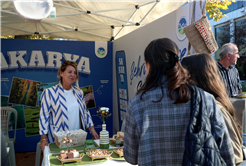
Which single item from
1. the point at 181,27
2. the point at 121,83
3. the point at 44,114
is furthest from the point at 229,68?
the point at 44,114

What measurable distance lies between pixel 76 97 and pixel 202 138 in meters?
2.02

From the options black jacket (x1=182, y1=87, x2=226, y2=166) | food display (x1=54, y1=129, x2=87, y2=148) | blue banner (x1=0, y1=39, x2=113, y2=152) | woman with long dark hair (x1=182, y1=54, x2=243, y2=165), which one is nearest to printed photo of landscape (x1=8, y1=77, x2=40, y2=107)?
blue banner (x1=0, y1=39, x2=113, y2=152)

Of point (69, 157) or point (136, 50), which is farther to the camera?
point (136, 50)

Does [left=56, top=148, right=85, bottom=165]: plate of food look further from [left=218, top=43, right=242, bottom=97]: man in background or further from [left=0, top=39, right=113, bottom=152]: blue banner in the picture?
[left=0, top=39, right=113, bottom=152]: blue banner

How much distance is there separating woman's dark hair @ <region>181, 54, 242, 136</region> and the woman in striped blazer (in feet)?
5.64

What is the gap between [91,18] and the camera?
A: 4.79 meters

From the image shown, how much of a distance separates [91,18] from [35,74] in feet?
6.46

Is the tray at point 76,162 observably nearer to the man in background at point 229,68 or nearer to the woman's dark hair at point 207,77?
the woman's dark hair at point 207,77

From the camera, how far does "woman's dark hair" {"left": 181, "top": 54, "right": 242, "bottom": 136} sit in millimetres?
1311

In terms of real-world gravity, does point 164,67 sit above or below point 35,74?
below

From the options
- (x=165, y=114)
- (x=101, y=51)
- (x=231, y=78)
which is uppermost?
(x=101, y=51)

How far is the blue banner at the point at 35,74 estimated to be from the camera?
523 centimetres

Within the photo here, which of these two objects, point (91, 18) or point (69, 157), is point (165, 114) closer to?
point (69, 157)

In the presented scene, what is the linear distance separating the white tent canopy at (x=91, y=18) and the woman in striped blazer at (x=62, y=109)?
175 centimetres
